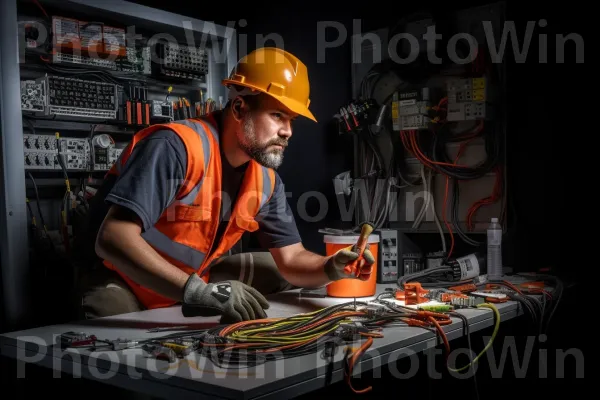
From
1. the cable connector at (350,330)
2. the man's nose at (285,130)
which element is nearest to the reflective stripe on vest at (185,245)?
the man's nose at (285,130)

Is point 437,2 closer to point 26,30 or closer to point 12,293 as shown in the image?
point 26,30

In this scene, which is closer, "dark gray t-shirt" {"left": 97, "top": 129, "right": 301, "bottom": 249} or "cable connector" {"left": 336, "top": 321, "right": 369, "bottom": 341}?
"cable connector" {"left": 336, "top": 321, "right": 369, "bottom": 341}

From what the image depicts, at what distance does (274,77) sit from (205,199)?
0.47m

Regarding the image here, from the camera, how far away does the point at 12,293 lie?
2.29 meters

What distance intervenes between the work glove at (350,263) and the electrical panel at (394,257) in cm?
48

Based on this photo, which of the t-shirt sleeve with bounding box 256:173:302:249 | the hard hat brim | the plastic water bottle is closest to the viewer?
the hard hat brim

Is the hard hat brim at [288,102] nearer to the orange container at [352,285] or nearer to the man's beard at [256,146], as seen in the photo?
the man's beard at [256,146]

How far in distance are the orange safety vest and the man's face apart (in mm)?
87

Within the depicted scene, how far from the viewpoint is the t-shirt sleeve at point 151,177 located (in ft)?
5.63

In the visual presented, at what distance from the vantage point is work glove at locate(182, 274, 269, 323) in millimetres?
1555

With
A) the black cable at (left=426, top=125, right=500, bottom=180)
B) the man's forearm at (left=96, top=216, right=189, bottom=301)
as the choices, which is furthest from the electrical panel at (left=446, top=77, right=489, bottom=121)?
the man's forearm at (left=96, top=216, right=189, bottom=301)

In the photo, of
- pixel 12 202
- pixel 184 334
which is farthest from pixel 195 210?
pixel 12 202

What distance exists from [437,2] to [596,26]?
0.71 metres

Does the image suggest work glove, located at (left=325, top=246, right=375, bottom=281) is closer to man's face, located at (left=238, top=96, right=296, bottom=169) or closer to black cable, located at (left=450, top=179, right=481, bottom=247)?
man's face, located at (left=238, top=96, right=296, bottom=169)
